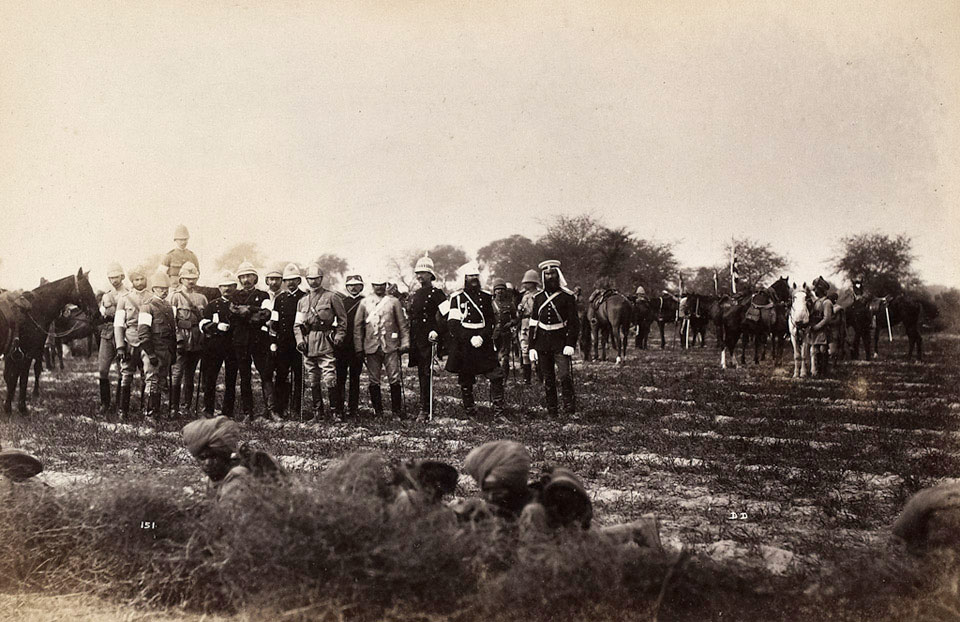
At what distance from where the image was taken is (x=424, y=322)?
7.80 m

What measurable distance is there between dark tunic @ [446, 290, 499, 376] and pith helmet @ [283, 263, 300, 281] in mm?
1732

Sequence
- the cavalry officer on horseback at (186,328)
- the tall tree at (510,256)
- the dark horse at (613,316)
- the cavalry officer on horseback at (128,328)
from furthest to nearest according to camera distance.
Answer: the dark horse at (613,316), the tall tree at (510,256), the cavalry officer on horseback at (186,328), the cavalry officer on horseback at (128,328)

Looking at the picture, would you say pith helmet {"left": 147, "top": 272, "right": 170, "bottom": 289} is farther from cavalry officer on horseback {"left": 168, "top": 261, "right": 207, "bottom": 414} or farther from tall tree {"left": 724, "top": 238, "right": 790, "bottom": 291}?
tall tree {"left": 724, "top": 238, "right": 790, "bottom": 291}

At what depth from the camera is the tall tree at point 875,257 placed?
19.8 ft

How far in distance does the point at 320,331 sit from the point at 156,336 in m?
2.06

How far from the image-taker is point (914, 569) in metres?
3.49

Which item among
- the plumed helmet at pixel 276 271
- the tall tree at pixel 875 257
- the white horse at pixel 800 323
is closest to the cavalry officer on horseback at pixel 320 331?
the plumed helmet at pixel 276 271

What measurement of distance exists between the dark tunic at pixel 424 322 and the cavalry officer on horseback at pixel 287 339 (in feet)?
4.10

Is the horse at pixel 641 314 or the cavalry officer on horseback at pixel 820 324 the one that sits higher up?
the horse at pixel 641 314

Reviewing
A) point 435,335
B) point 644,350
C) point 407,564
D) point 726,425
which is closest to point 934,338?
point 644,350

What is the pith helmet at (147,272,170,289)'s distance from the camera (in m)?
7.88

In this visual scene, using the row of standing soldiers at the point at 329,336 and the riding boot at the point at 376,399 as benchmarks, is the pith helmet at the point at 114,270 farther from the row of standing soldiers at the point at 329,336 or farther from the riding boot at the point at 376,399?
the riding boot at the point at 376,399

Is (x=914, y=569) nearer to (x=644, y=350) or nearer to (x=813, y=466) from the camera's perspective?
(x=813, y=466)

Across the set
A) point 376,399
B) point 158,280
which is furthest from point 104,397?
point 376,399
